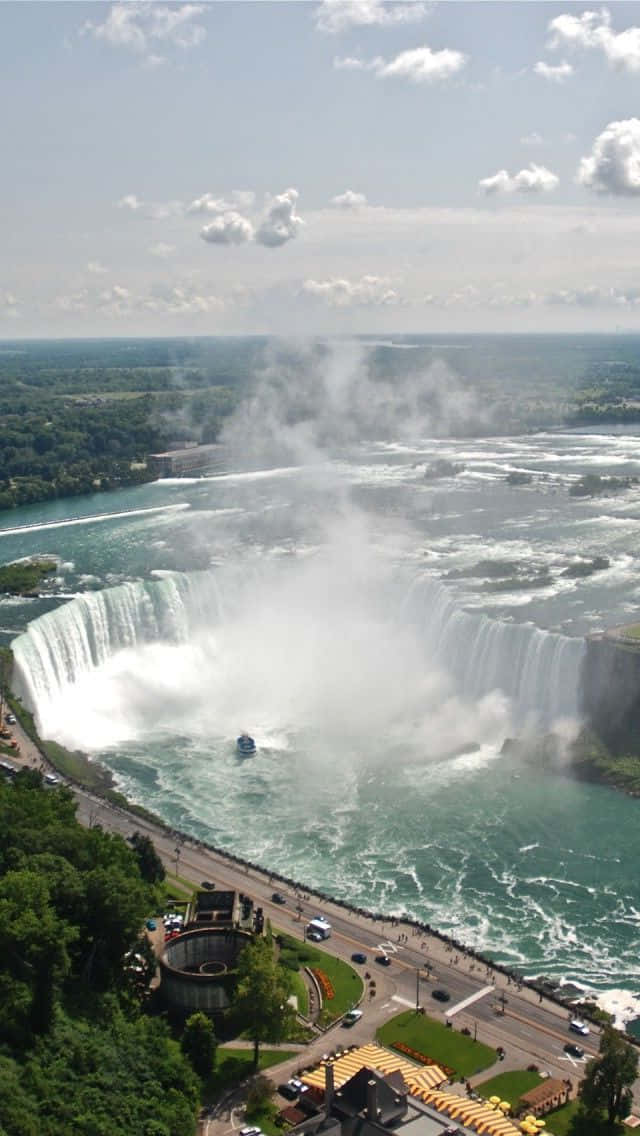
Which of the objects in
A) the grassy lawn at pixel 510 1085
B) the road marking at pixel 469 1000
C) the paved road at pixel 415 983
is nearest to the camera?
the grassy lawn at pixel 510 1085

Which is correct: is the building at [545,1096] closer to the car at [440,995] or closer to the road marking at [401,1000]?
the car at [440,995]

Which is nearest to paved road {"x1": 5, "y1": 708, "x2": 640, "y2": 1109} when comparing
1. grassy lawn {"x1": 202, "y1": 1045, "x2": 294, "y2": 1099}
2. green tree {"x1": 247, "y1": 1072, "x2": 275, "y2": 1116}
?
grassy lawn {"x1": 202, "y1": 1045, "x2": 294, "y2": 1099}

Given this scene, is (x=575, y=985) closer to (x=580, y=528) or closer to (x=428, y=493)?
(x=580, y=528)

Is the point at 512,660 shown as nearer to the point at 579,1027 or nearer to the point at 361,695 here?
the point at 361,695

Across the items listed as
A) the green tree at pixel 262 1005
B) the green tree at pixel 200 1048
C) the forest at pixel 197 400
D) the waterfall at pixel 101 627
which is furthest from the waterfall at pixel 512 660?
the forest at pixel 197 400

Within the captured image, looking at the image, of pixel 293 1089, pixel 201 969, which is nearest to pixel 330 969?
pixel 201 969

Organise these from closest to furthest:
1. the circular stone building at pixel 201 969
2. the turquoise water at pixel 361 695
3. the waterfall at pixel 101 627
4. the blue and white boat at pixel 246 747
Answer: the circular stone building at pixel 201 969, the turquoise water at pixel 361 695, the blue and white boat at pixel 246 747, the waterfall at pixel 101 627

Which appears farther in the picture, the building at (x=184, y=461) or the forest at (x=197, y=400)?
the forest at (x=197, y=400)

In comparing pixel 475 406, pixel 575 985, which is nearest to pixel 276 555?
pixel 575 985
